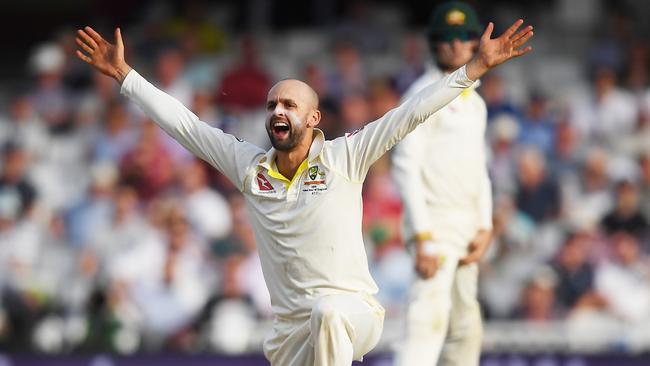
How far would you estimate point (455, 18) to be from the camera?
24.2 feet

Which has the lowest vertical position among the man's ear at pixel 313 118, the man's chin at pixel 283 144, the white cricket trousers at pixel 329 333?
the white cricket trousers at pixel 329 333

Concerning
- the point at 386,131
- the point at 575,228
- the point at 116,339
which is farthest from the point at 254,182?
the point at 575,228

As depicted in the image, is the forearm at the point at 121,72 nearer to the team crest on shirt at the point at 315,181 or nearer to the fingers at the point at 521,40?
the team crest on shirt at the point at 315,181

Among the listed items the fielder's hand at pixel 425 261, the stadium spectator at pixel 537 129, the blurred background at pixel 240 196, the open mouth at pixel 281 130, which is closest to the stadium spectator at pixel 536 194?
the blurred background at pixel 240 196

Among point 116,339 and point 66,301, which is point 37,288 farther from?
point 116,339

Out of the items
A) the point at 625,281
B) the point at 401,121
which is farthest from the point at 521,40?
the point at 625,281

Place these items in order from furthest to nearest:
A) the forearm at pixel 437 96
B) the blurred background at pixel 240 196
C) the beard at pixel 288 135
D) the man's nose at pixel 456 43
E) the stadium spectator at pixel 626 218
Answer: the stadium spectator at pixel 626 218, the blurred background at pixel 240 196, the man's nose at pixel 456 43, the beard at pixel 288 135, the forearm at pixel 437 96

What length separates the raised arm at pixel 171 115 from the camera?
21.4 feet

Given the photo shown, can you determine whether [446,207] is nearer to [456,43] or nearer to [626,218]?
[456,43]

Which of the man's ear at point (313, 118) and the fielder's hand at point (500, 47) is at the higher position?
the fielder's hand at point (500, 47)

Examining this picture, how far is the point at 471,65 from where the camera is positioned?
612 centimetres

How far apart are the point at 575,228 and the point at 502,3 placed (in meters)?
4.58

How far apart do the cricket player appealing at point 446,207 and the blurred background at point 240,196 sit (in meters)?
2.65

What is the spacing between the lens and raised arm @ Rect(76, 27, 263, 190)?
6.52m
